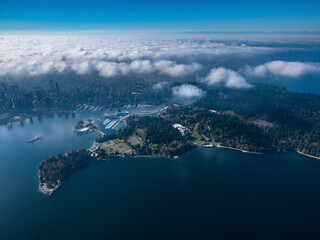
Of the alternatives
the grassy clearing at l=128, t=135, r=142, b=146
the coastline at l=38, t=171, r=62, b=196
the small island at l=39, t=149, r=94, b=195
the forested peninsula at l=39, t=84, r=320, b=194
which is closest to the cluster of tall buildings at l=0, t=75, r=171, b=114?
the forested peninsula at l=39, t=84, r=320, b=194

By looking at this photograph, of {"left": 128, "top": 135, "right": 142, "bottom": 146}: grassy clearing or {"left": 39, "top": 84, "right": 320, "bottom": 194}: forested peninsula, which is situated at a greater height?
{"left": 39, "top": 84, "right": 320, "bottom": 194}: forested peninsula

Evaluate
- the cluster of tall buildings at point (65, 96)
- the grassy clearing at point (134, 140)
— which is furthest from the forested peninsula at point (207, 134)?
the cluster of tall buildings at point (65, 96)

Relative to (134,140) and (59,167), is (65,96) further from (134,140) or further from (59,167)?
(59,167)

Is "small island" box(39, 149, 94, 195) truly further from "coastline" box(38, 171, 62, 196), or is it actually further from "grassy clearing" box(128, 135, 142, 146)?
"grassy clearing" box(128, 135, 142, 146)

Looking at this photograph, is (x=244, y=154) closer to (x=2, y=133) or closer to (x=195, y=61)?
(x=2, y=133)

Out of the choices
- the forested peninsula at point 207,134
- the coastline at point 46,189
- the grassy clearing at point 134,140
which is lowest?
the grassy clearing at point 134,140

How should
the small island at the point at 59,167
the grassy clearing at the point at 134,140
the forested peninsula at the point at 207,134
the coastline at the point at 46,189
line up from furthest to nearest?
the grassy clearing at the point at 134,140 → the forested peninsula at the point at 207,134 → the small island at the point at 59,167 → the coastline at the point at 46,189

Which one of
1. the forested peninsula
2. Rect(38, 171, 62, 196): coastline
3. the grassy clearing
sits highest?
the forested peninsula

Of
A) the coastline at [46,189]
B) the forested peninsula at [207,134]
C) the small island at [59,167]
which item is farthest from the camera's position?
the forested peninsula at [207,134]

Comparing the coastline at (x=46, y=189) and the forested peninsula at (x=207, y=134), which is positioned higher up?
the forested peninsula at (x=207, y=134)

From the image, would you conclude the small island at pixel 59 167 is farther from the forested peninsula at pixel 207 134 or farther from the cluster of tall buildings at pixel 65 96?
the cluster of tall buildings at pixel 65 96

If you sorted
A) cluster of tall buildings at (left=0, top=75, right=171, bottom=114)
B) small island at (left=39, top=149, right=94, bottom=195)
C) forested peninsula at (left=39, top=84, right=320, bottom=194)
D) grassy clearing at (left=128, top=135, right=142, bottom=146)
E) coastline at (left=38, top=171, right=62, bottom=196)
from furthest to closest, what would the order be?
cluster of tall buildings at (left=0, top=75, right=171, bottom=114)
grassy clearing at (left=128, top=135, right=142, bottom=146)
forested peninsula at (left=39, top=84, right=320, bottom=194)
small island at (left=39, top=149, right=94, bottom=195)
coastline at (left=38, top=171, right=62, bottom=196)
